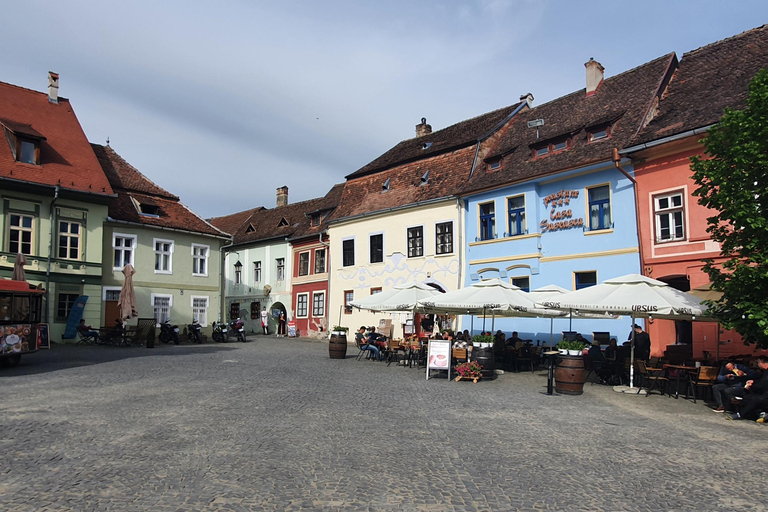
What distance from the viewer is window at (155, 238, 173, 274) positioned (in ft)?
102

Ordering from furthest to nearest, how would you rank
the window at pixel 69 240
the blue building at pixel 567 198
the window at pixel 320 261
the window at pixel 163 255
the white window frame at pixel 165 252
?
1. the window at pixel 320 261
2. the window at pixel 163 255
3. the white window frame at pixel 165 252
4. the window at pixel 69 240
5. the blue building at pixel 567 198

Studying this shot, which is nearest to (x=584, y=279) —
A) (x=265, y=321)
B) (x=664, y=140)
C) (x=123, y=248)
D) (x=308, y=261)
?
(x=664, y=140)

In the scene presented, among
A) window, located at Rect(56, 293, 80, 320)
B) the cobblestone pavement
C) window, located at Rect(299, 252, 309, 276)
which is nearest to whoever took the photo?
the cobblestone pavement

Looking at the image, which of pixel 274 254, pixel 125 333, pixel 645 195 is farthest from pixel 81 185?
pixel 645 195

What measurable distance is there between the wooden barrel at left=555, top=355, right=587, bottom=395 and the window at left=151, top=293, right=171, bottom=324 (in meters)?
22.5

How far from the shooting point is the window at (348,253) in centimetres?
3309

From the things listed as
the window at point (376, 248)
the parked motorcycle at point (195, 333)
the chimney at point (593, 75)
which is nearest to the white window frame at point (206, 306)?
the parked motorcycle at point (195, 333)

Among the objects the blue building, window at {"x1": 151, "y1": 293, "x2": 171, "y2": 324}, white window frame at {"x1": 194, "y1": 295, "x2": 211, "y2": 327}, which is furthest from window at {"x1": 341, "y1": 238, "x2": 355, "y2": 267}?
window at {"x1": 151, "y1": 293, "x2": 171, "y2": 324}

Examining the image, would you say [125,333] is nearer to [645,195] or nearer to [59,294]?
[59,294]

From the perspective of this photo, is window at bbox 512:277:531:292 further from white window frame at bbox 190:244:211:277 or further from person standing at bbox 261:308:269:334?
person standing at bbox 261:308:269:334

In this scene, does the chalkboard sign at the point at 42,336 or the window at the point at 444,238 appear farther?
the window at the point at 444,238

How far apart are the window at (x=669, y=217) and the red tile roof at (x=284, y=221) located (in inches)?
→ 850

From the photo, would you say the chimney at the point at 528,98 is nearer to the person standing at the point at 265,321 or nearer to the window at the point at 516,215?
the window at the point at 516,215

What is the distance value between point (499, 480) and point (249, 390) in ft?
23.7
